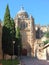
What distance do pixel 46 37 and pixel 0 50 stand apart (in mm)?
40300

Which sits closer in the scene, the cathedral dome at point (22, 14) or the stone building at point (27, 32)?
the stone building at point (27, 32)

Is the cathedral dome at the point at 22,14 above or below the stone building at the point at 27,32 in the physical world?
above


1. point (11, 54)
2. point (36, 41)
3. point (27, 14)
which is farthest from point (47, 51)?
point (27, 14)

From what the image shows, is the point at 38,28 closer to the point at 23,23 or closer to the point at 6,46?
the point at 23,23

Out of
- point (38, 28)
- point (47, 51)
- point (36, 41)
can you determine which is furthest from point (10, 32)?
point (38, 28)

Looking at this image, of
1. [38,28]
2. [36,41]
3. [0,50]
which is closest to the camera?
[0,50]

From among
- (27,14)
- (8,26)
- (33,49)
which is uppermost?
(27,14)

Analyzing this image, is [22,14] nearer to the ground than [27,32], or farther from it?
farther from it

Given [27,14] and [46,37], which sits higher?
[27,14]

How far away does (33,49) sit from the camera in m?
74.5

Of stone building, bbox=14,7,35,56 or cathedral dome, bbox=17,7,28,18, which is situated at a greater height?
cathedral dome, bbox=17,7,28,18

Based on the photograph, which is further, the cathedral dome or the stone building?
the cathedral dome

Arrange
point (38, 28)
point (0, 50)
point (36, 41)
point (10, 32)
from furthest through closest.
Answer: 1. point (38, 28)
2. point (36, 41)
3. point (10, 32)
4. point (0, 50)

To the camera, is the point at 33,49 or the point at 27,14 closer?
the point at 33,49
